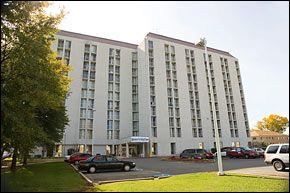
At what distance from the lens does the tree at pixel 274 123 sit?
291 feet

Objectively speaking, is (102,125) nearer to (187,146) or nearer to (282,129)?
(187,146)

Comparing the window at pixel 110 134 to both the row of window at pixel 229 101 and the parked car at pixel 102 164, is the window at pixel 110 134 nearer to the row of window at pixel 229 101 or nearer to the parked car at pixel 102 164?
the row of window at pixel 229 101

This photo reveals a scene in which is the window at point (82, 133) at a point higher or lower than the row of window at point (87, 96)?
lower

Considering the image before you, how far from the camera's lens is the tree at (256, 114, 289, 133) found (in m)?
88.8

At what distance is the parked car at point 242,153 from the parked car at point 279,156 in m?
18.3

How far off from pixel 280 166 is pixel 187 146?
119 ft

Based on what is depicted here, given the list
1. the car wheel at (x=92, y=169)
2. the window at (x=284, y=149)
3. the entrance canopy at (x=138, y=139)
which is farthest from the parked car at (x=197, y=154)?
the window at (x=284, y=149)

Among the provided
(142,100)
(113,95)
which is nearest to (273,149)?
(142,100)

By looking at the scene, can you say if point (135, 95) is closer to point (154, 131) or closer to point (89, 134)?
point (154, 131)

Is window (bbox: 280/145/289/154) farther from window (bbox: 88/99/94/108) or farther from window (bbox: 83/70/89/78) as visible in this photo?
window (bbox: 83/70/89/78)

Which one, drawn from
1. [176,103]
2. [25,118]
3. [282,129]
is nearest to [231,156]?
[176,103]

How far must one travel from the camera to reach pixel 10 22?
41.8 ft

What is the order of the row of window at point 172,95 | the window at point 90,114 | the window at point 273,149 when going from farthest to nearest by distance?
the row of window at point 172,95, the window at point 90,114, the window at point 273,149

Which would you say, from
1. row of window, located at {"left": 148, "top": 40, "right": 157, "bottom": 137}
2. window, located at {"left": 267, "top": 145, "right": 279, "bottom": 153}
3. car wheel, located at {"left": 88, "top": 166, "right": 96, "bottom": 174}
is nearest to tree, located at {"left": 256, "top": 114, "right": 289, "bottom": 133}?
row of window, located at {"left": 148, "top": 40, "right": 157, "bottom": 137}
